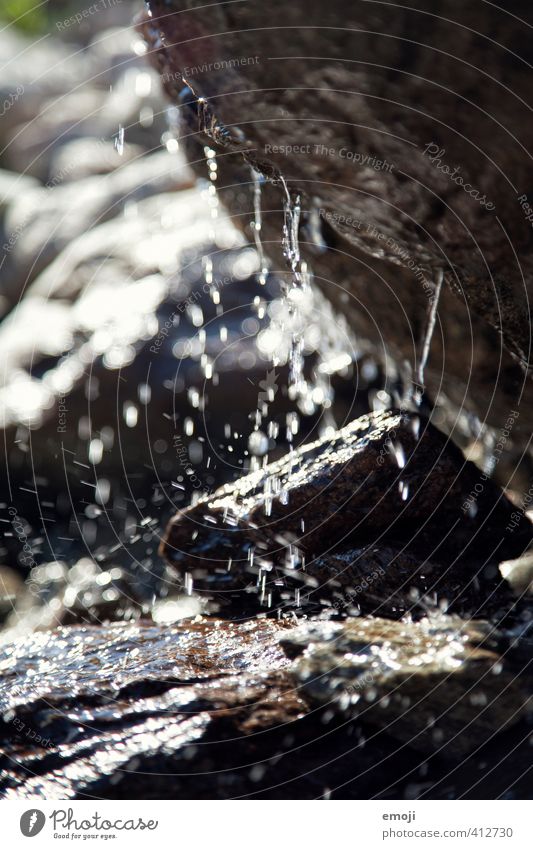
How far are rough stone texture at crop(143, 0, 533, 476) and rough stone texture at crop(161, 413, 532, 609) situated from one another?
19.1 inches

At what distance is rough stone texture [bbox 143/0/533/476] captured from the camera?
2.27 metres

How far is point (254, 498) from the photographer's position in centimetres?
325

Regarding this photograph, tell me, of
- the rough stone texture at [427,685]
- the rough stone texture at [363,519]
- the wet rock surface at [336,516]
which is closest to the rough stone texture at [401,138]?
the wet rock surface at [336,516]

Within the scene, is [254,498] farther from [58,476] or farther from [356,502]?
[58,476]

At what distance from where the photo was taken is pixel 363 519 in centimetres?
312

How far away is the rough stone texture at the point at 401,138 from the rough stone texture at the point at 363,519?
0.49 meters

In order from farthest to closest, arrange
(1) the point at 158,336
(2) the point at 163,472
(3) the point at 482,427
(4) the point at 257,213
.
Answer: (1) the point at 158,336
(2) the point at 163,472
(4) the point at 257,213
(3) the point at 482,427

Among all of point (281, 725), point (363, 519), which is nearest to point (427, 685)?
point (281, 725)

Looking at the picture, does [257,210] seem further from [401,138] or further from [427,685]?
[427,685]

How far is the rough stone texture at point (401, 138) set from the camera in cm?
227

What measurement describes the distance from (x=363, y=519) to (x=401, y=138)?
4.79ft

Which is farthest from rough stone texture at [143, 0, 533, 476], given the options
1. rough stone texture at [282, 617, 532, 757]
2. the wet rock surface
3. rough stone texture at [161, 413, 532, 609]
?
rough stone texture at [282, 617, 532, 757]
